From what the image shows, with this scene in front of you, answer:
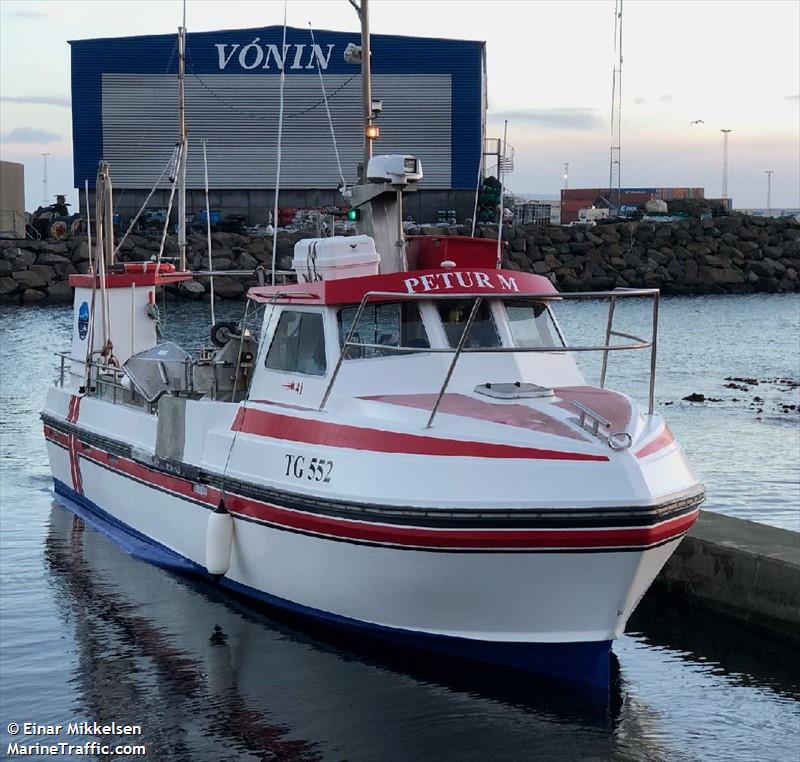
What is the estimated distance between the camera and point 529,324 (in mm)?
10133

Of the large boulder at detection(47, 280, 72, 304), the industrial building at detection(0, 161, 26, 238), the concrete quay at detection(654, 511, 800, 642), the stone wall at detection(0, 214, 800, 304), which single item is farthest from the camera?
the industrial building at detection(0, 161, 26, 238)

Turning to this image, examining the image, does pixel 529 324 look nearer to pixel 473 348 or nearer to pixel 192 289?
pixel 473 348

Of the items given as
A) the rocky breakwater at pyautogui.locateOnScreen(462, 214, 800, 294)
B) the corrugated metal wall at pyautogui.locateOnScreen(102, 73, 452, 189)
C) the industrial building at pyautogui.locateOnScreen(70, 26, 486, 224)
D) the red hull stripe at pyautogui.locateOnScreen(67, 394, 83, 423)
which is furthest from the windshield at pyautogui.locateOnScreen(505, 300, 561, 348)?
the corrugated metal wall at pyautogui.locateOnScreen(102, 73, 452, 189)

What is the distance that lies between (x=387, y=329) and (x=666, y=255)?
5171 cm

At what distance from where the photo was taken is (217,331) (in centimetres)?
1195

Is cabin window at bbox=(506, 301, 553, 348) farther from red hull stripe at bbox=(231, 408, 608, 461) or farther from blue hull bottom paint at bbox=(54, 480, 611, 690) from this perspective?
blue hull bottom paint at bbox=(54, 480, 611, 690)

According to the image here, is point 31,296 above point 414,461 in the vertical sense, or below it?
below

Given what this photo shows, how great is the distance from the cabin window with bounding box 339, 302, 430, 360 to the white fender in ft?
5.51

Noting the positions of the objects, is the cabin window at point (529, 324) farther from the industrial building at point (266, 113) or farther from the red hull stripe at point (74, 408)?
the industrial building at point (266, 113)

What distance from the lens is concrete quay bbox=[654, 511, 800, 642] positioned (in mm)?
9969

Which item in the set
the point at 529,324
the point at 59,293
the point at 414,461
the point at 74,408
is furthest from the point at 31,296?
the point at 414,461

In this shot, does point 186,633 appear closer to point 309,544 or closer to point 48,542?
point 309,544

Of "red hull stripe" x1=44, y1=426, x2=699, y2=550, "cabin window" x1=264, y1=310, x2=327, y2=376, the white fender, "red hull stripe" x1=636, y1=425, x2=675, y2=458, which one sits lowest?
the white fender

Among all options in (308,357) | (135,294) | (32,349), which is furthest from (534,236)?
(308,357)
